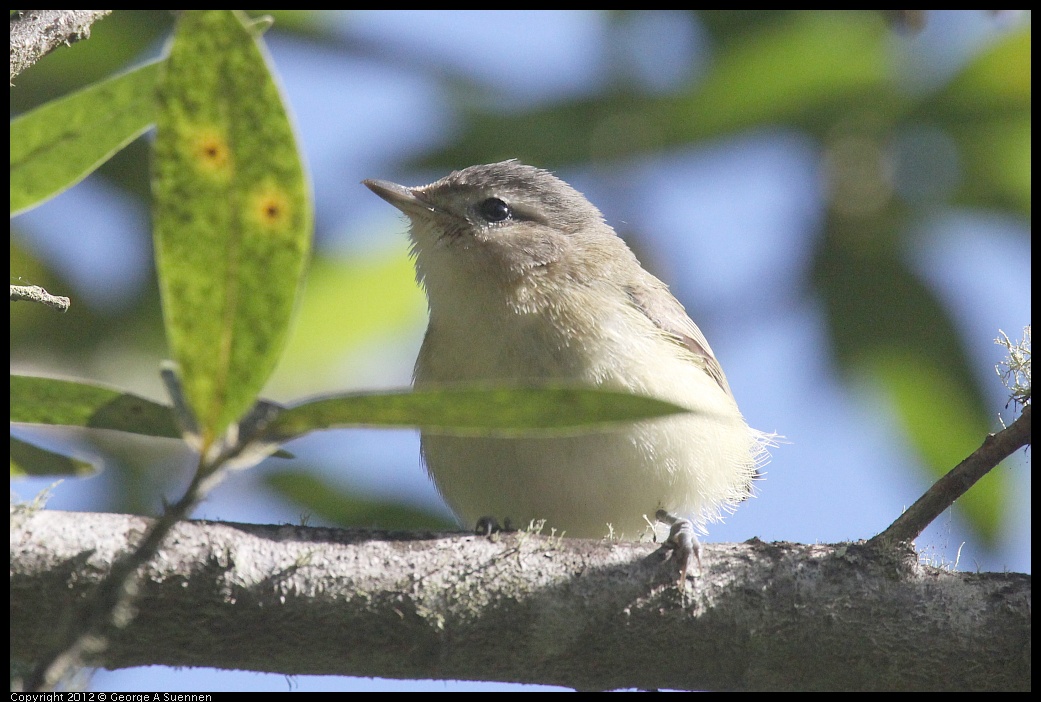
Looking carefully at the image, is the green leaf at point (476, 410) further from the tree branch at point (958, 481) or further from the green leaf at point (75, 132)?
the tree branch at point (958, 481)

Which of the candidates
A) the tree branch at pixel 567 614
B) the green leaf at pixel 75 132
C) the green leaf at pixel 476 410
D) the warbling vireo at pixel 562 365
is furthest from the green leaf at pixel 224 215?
the warbling vireo at pixel 562 365

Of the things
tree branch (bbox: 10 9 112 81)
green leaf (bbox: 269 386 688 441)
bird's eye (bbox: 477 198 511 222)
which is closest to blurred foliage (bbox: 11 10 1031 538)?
bird's eye (bbox: 477 198 511 222)

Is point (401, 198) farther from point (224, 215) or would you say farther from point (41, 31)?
point (224, 215)

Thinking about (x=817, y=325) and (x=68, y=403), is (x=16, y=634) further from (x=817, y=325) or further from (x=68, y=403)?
(x=817, y=325)

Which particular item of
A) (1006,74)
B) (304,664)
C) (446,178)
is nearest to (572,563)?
(304,664)

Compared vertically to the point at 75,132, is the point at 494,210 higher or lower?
higher

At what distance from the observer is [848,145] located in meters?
5.41

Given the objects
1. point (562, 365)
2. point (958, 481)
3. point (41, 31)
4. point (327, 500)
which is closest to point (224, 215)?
point (41, 31)

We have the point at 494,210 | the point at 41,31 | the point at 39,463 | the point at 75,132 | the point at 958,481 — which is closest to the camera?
the point at 75,132

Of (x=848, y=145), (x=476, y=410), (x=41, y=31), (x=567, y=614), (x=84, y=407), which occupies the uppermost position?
(x=848, y=145)

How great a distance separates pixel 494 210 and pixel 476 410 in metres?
3.69

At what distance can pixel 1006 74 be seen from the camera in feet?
16.0

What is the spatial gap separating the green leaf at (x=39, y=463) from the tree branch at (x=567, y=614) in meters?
0.50

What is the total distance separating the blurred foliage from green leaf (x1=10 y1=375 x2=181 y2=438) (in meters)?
2.85
